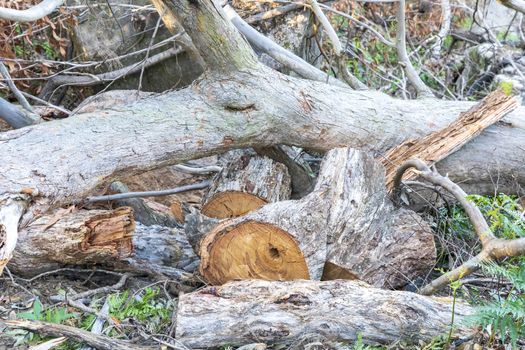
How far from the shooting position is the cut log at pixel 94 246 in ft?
13.0

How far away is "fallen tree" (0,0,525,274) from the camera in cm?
360

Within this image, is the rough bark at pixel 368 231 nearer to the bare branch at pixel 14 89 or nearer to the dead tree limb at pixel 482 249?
the dead tree limb at pixel 482 249

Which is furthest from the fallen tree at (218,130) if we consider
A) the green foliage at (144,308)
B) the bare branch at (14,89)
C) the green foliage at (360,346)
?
the green foliage at (360,346)

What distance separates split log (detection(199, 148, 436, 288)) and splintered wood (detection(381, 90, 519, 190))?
48 cm

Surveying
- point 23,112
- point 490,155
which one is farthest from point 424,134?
point 23,112

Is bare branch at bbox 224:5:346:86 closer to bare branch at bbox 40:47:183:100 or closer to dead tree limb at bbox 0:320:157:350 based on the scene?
bare branch at bbox 40:47:183:100

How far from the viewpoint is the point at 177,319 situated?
3.31 m

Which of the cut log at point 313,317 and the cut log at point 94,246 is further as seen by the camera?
the cut log at point 94,246

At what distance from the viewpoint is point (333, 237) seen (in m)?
3.82

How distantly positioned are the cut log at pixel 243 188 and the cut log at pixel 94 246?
1.03 ft

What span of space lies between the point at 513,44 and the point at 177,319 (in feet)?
21.3

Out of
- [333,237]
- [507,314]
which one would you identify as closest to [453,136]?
[333,237]

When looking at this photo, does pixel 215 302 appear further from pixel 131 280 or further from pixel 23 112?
pixel 23 112

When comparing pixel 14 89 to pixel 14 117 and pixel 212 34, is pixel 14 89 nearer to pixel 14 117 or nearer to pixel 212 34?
pixel 14 117
